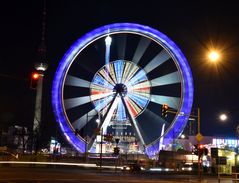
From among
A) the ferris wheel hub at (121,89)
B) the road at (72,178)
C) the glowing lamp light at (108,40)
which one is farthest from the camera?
the glowing lamp light at (108,40)

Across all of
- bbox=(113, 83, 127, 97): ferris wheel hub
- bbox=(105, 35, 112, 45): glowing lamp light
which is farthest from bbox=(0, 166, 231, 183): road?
bbox=(105, 35, 112, 45): glowing lamp light

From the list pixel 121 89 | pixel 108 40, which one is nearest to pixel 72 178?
pixel 121 89

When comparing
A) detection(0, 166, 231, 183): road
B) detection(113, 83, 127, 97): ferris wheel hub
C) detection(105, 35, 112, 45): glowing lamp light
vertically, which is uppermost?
detection(105, 35, 112, 45): glowing lamp light

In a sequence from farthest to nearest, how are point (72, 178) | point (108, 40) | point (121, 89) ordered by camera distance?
point (108, 40)
point (121, 89)
point (72, 178)

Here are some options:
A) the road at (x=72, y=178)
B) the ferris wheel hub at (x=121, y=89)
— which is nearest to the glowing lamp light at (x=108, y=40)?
the ferris wheel hub at (x=121, y=89)

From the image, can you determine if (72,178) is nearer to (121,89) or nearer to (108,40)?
(121,89)

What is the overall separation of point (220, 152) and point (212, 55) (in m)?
17.5

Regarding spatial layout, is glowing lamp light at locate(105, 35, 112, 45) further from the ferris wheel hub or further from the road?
the road

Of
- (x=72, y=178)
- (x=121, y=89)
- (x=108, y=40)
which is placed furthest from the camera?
(x=108, y=40)

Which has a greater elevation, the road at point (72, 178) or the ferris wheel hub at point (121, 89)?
the ferris wheel hub at point (121, 89)

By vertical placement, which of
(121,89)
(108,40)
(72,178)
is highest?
(108,40)

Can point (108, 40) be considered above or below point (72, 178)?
above

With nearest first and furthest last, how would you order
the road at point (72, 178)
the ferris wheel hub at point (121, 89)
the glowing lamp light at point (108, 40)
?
the road at point (72, 178), the ferris wheel hub at point (121, 89), the glowing lamp light at point (108, 40)

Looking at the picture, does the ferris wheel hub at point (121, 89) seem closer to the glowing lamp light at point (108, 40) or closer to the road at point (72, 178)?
the glowing lamp light at point (108, 40)
